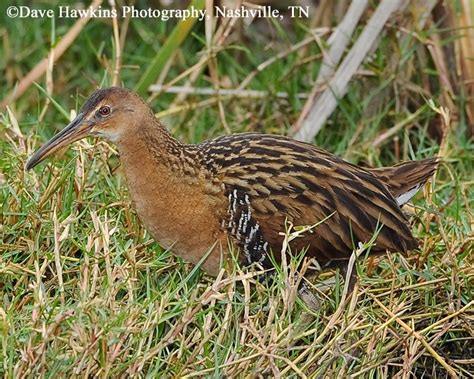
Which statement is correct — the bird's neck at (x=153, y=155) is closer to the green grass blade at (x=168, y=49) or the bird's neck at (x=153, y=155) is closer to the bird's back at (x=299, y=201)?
the bird's back at (x=299, y=201)

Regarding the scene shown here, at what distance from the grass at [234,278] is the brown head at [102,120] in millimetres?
246

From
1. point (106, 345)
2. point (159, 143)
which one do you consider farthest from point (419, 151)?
point (106, 345)

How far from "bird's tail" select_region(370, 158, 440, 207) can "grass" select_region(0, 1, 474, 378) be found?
0.13m

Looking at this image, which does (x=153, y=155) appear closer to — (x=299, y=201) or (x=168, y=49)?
(x=299, y=201)

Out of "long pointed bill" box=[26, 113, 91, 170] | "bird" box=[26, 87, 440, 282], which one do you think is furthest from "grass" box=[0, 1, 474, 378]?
"long pointed bill" box=[26, 113, 91, 170]

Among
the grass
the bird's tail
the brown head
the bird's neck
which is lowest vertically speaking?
the grass

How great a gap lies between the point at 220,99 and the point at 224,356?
224cm

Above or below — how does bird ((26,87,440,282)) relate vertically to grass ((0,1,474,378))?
above

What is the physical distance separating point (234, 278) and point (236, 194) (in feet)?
1.62

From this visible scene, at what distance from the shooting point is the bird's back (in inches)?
154

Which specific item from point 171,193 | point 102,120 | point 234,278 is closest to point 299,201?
point 171,193

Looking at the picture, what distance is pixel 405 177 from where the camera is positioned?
4297mm

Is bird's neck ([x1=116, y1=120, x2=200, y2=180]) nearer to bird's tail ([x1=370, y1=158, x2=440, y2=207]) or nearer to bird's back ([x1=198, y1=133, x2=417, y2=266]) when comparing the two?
bird's back ([x1=198, y1=133, x2=417, y2=266])

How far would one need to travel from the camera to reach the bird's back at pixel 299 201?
154 inches
